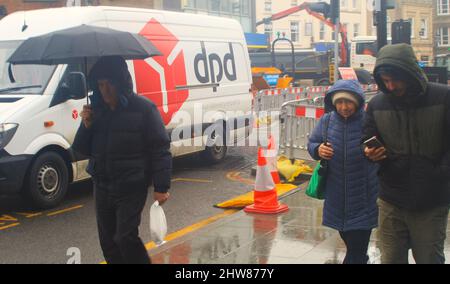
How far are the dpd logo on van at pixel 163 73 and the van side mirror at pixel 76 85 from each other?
1190 millimetres

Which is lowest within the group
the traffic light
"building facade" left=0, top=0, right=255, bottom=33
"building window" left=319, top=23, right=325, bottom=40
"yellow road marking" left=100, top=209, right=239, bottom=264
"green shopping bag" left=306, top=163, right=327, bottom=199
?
"yellow road marking" left=100, top=209, right=239, bottom=264

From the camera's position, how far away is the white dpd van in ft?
26.7

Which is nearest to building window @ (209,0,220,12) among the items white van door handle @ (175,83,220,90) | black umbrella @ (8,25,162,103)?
white van door handle @ (175,83,220,90)

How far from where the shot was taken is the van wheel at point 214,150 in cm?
1184

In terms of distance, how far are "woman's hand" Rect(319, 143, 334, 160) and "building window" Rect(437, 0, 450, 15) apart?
69704 millimetres

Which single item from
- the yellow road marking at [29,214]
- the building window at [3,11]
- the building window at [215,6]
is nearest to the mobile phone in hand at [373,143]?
the yellow road marking at [29,214]

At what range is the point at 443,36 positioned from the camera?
69438mm

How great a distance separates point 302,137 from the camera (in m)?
10.7

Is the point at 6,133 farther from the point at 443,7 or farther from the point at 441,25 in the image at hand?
the point at 443,7

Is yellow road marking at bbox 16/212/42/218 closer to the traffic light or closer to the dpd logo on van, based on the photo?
the dpd logo on van

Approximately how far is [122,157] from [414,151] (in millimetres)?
1991

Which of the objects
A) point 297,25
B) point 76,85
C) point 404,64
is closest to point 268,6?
point 297,25

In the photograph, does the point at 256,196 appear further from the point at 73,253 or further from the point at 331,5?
the point at 331,5
